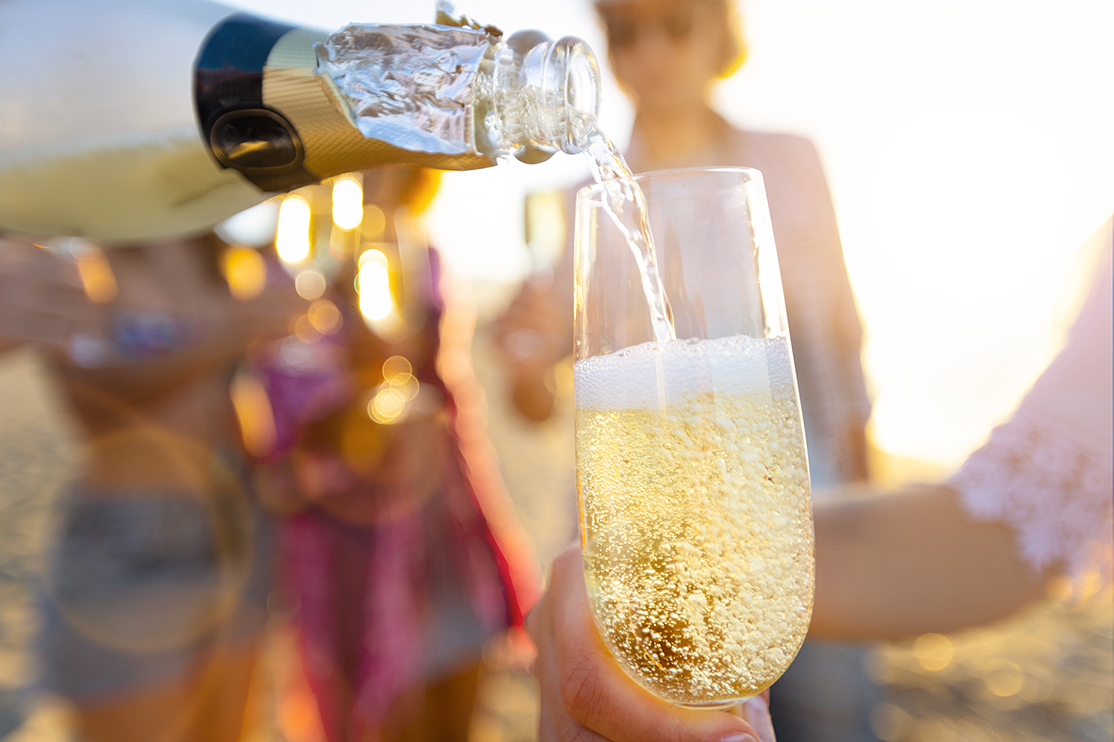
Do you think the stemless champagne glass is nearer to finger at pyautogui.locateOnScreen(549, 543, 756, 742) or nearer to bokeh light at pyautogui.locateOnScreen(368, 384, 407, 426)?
finger at pyautogui.locateOnScreen(549, 543, 756, 742)

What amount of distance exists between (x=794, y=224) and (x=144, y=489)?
6.89 feet

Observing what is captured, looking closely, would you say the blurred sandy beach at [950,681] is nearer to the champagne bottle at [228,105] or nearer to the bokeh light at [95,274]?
the bokeh light at [95,274]

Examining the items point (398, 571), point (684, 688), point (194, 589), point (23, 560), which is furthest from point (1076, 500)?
point (23, 560)

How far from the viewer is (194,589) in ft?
6.70

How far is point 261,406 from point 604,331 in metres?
2.02

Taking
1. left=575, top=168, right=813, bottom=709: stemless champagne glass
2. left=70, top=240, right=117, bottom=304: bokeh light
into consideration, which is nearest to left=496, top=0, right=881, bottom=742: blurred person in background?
left=575, top=168, right=813, bottom=709: stemless champagne glass

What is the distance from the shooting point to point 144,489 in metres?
2.01

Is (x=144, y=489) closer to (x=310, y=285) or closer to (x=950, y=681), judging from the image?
(x=310, y=285)

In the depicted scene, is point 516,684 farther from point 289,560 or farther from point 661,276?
point 661,276

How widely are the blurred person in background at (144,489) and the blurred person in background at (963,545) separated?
1535 millimetres

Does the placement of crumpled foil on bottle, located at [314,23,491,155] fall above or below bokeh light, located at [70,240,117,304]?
above

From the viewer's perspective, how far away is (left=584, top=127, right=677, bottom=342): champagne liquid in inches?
31.1

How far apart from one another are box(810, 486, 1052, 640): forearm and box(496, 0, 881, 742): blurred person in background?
83 cm

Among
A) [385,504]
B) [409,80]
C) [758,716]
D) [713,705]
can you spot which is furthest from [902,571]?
[385,504]
